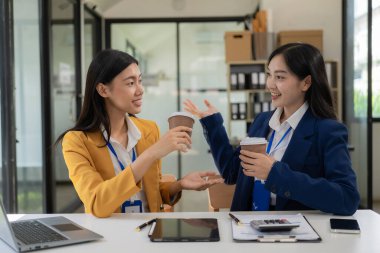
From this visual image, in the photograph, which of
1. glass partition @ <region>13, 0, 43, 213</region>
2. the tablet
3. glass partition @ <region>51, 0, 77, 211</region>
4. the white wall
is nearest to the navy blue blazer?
the tablet

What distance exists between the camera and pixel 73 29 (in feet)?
19.0

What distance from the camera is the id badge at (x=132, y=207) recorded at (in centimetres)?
188

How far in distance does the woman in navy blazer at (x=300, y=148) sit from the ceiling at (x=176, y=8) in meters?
5.32

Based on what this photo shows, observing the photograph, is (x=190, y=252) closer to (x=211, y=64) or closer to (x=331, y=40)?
(x=331, y=40)

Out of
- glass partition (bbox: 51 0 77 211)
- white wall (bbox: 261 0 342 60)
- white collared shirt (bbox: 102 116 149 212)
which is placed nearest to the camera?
white collared shirt (bbox: 102 116 149 212)

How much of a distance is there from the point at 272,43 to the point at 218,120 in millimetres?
3749

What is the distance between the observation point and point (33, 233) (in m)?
1.43

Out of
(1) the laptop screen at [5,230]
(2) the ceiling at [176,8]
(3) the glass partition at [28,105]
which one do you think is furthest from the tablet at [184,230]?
(2) the ceiling at [176,8]

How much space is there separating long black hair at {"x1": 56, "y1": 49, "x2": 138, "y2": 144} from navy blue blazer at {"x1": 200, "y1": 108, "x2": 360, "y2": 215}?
45 centimetres

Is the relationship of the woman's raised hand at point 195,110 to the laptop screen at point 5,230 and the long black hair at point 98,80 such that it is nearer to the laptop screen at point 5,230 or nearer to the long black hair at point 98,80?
the long black hair at point 98,80

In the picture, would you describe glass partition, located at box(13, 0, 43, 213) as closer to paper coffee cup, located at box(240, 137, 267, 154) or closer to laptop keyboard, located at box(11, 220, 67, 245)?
laptop keyboard, located at box(11, 220, 67, 245)

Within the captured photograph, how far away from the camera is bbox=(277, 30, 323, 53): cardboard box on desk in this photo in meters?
5.49

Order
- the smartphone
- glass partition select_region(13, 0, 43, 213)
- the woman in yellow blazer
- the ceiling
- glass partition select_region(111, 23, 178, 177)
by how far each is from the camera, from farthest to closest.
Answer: glass partition select_region(111, 23, 178, 177)
the ceiling
glass partition select_region(13, 0, 43, 213)
the woman in yellow blazer
the smartphone

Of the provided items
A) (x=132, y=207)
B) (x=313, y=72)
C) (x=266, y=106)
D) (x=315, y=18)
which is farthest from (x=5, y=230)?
(x=315, y=18)
